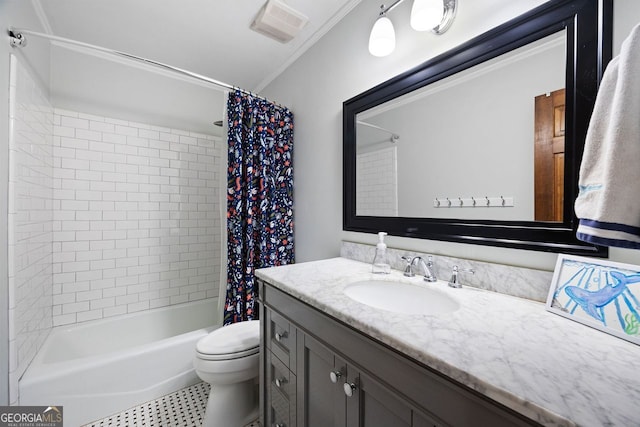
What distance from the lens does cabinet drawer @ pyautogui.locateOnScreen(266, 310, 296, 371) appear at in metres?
1.00

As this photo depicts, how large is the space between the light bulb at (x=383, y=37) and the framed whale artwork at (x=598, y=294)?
1132 millimetres

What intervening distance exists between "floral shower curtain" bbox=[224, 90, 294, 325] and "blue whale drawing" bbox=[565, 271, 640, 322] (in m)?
1.62

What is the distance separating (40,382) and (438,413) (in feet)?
6.25

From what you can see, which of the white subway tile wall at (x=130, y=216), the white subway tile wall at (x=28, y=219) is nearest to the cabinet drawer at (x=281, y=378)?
the white subway tile wall at (x=130, y=216)

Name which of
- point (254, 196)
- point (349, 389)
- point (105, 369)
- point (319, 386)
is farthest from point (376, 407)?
point (105, 369)

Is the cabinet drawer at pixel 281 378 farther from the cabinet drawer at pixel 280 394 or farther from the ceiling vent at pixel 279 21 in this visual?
the ceiling vent at pixel 279 21

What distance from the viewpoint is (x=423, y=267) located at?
42.9 inches

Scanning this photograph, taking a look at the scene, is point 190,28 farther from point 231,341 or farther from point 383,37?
point 231,341

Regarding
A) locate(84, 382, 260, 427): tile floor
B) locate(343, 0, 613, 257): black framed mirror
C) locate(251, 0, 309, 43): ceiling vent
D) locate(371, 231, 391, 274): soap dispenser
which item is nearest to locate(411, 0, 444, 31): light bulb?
locate(343, 0, 613, 257): black framed mirror

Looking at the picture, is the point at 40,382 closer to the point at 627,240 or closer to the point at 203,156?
the point at 203,156

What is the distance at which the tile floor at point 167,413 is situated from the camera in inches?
55.7

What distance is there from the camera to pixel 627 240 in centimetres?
51

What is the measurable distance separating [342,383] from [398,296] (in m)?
0.45

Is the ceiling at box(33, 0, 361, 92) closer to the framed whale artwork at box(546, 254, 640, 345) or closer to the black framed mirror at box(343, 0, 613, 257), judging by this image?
the black framed mirror at box(343, 0, 613, 257)
